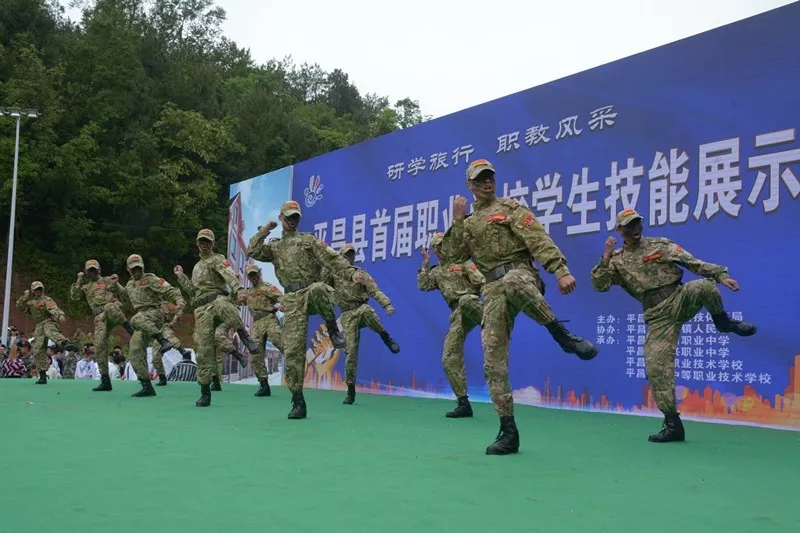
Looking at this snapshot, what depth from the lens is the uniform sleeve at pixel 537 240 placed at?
4562 mm

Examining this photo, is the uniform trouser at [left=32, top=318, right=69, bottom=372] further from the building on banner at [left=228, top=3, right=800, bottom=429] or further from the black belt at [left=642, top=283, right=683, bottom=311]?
the black belt at [left=642, top=283, right=683, bottom=311]

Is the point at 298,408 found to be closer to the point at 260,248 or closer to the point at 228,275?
the point at 260,248

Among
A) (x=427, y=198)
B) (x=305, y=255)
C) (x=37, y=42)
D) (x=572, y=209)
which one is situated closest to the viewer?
(x=305, y=255)

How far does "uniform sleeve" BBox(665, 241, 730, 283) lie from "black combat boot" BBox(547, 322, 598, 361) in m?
1.58

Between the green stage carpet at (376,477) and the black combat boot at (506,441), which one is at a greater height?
the black combat boot at (506,441)

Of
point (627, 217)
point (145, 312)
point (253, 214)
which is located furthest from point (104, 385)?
point (627, 217)

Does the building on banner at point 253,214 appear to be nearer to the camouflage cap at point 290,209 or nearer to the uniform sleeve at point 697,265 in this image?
the camouflage cap at point 290,209

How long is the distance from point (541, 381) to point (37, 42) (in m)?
28.9

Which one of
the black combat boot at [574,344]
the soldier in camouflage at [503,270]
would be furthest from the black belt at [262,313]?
the black combat boot at [574,344]

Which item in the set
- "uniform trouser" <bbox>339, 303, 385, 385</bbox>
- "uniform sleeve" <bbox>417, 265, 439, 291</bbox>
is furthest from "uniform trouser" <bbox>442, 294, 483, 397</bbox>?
"uniform trouser" <bbox>339, 303, 385, 385</bbox>

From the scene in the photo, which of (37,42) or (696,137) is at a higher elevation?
(37,42)

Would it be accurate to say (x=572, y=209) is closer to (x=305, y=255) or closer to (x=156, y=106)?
(x=305, y=255)

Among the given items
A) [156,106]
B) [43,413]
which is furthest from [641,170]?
[156,106]

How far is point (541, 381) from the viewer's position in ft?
31.1
